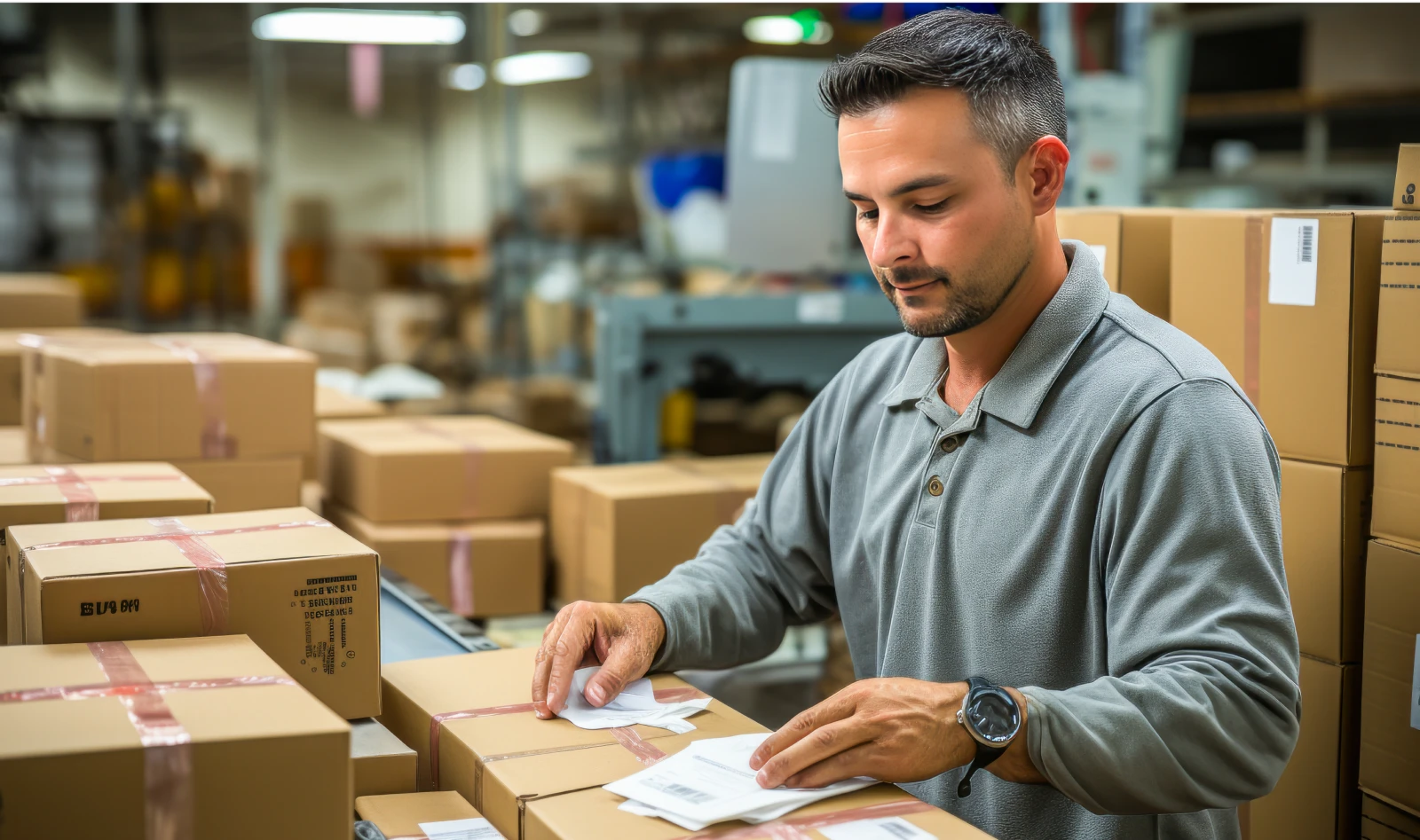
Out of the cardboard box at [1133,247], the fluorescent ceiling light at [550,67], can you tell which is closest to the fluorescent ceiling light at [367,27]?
the fluorescent ceiling light at [550,67]

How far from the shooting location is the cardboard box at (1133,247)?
91.0 inches

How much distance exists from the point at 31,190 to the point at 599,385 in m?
4.56

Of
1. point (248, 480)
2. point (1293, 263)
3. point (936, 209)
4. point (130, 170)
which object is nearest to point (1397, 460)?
point (1293, 263)

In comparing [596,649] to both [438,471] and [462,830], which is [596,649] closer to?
[462,830]

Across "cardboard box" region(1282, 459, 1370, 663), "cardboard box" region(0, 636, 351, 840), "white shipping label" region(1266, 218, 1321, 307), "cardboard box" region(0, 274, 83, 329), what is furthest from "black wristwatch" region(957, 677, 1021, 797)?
"cardboard box" region(0, 274, 83, 329)

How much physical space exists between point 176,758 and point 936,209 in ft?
3.36

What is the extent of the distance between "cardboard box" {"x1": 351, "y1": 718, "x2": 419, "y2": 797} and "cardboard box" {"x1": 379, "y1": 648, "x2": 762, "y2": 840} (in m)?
0.02

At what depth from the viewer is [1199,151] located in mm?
7934

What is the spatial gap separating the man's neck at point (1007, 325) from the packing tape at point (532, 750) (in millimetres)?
531

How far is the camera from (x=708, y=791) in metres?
1.26

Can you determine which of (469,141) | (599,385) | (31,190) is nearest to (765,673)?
(599,385)

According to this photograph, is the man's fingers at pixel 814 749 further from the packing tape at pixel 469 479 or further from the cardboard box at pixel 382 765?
the packing tape at pixel 469 479

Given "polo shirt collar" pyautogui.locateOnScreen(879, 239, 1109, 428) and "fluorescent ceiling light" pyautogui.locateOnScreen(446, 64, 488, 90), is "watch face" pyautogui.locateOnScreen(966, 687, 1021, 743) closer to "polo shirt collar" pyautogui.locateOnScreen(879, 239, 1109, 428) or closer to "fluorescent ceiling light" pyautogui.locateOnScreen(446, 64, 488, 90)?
"polo shirt collar" pyautogui.locateOnScreen(879, 239, 1109, 428)

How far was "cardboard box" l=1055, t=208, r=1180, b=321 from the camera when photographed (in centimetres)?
231
